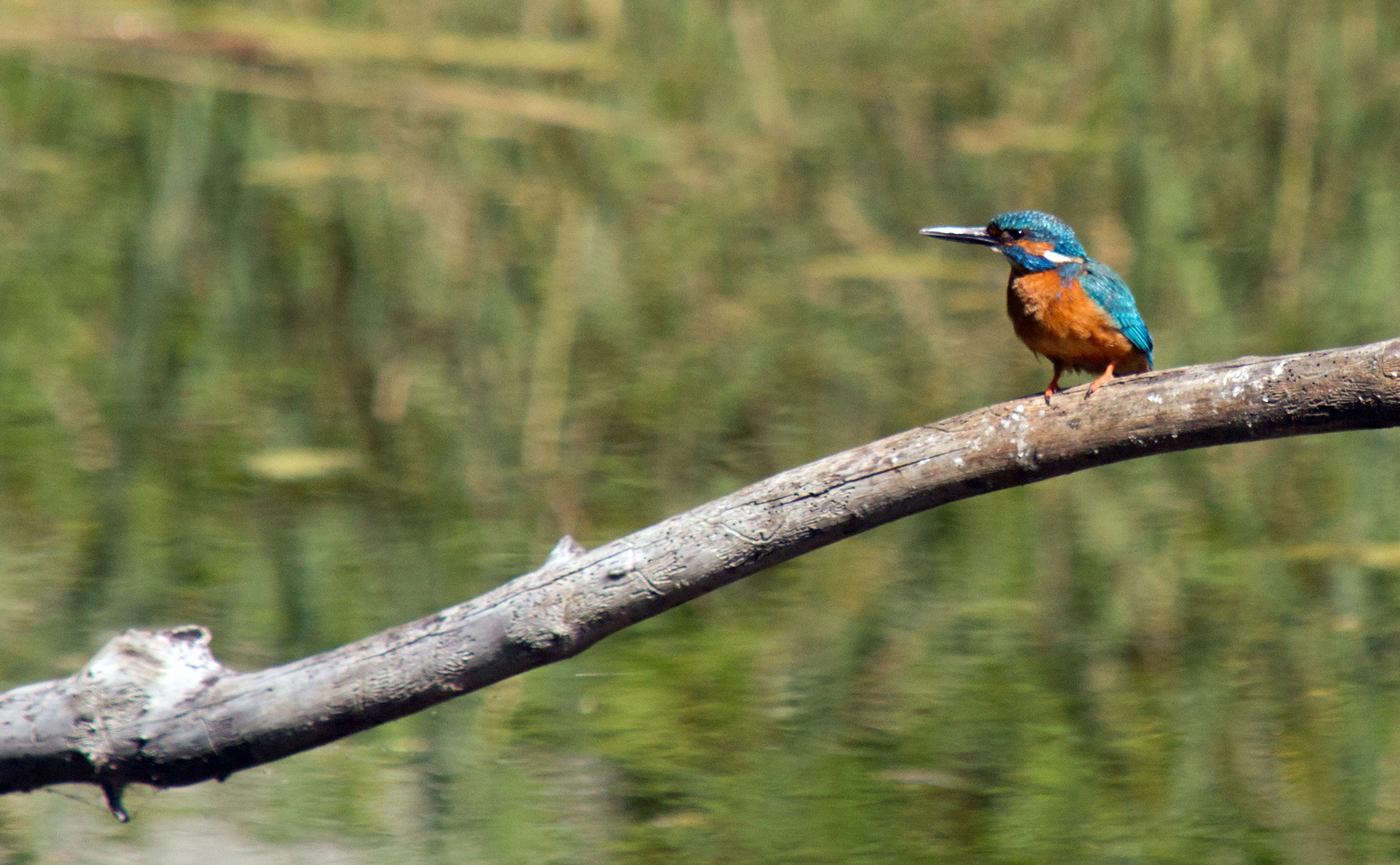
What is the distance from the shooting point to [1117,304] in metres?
3.14

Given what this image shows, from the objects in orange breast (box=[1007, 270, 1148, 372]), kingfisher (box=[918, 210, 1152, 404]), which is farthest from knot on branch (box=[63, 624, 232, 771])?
orange breast (box=[1007, 270, 1148, 372])

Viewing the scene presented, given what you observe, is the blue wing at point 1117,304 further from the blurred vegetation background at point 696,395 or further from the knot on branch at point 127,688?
the knot on branch at point 127,688

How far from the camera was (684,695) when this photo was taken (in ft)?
12.3

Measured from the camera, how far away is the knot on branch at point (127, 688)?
254cm

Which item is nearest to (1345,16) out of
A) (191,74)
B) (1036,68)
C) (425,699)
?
(1036,68)

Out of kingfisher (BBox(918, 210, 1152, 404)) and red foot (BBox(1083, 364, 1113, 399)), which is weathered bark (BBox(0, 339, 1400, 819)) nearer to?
red foot (BBox(1083, 364, 1113, 399))

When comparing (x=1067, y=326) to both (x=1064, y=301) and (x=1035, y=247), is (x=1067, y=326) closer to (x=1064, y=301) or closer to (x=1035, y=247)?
(x=1064, y=301)

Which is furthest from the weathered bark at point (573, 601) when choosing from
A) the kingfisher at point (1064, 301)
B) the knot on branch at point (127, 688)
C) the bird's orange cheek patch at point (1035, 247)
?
the bird's orange cheek patch at point (1035, 247)

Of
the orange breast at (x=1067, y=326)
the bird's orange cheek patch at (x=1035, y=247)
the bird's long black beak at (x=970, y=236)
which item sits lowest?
the orange breast at (x=1067, y=326)

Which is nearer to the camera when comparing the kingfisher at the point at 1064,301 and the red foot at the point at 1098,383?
the red foot at the point at 1098,383

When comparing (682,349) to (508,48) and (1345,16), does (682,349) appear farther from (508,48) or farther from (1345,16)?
(1345,16)

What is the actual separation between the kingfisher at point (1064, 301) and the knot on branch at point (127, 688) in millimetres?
1526

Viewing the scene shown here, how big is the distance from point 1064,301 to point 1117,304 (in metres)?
0.10

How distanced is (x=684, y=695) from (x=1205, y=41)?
5739mm
